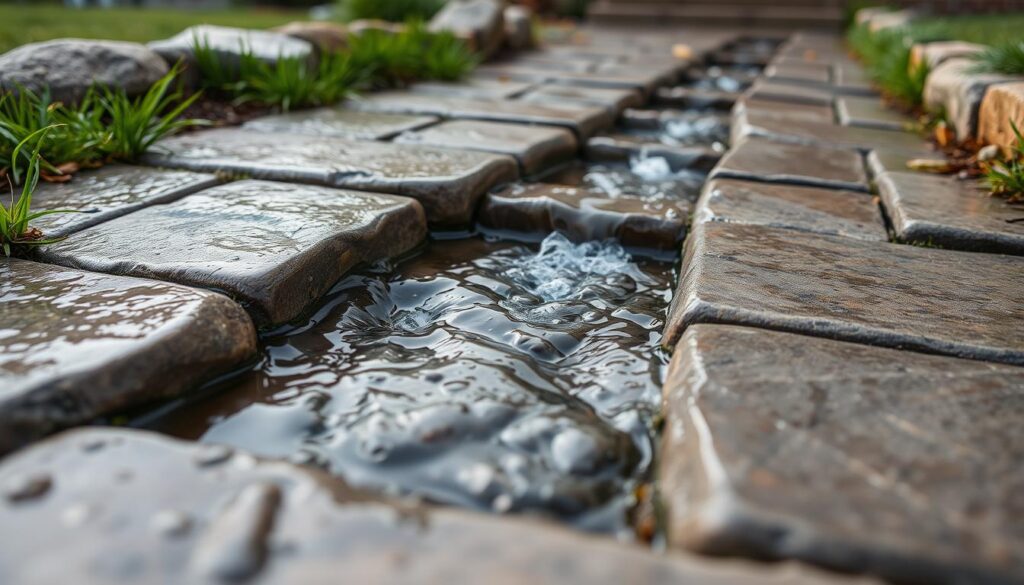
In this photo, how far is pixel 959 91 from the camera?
9.73 feet

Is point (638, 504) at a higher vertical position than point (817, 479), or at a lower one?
lower

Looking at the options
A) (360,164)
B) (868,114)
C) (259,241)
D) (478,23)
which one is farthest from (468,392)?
(478,23)

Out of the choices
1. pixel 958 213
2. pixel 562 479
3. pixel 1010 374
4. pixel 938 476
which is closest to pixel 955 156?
pixel 958 213

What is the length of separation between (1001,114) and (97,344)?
2.67 meters

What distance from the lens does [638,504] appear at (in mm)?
1068

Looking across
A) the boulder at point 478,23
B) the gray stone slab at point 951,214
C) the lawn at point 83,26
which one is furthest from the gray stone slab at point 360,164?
the boulder at point 478,23

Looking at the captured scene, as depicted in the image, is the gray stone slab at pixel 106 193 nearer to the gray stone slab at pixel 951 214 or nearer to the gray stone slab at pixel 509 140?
the gray stone slab at pixel 509 140

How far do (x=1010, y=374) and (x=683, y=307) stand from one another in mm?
542

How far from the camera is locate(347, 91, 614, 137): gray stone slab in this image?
3.20 metres

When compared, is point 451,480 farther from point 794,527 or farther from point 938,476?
point 938,476

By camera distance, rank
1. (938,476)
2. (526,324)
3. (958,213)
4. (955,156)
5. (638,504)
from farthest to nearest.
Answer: (955,156) < (958,213) < (526,324) < (638,504) < (938,476)

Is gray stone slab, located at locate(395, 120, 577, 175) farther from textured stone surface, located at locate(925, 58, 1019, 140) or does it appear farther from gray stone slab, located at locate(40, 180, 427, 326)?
textured stone surface, located at locate(925, 58, 1019, 140)

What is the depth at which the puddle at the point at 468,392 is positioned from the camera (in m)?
1.10

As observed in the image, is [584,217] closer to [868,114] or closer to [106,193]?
[106,193]
